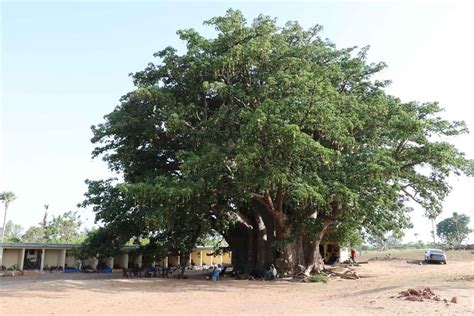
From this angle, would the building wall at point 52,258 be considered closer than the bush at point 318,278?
No

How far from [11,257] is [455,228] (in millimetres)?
86823

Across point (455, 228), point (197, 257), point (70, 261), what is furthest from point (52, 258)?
point (455, 228)

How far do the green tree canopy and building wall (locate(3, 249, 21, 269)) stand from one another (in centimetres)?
1360

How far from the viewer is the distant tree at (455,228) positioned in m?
87.7

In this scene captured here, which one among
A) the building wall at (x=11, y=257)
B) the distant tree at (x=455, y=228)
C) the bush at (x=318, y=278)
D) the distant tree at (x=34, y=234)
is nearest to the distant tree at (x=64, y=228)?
the distant tree at (x=34, y=234)

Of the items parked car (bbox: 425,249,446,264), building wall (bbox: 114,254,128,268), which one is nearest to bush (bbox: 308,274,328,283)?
parked car (bbox: 425,249,446,264)

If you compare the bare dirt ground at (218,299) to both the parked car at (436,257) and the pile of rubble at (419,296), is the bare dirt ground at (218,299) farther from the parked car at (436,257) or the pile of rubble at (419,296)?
the parked car at (436,257)

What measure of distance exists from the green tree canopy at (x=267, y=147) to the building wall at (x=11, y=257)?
13.6 m

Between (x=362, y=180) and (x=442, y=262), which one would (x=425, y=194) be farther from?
(x=442, y=262)

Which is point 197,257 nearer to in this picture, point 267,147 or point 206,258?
point 206,258

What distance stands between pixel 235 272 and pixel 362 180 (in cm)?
1050

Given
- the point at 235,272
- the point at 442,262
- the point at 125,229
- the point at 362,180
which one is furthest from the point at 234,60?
the point at 442,262

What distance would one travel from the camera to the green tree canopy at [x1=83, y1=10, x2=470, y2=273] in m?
17.9

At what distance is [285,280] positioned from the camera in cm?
2122
